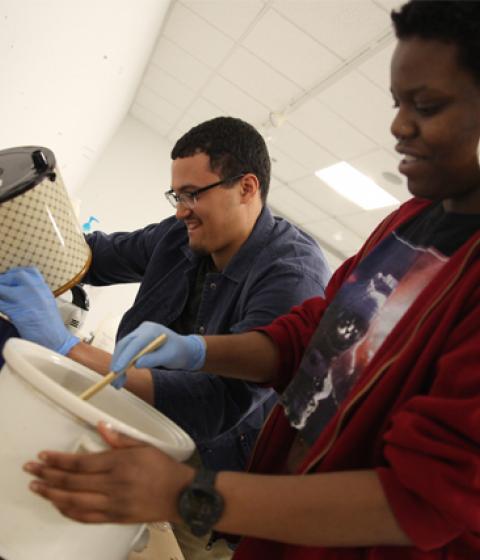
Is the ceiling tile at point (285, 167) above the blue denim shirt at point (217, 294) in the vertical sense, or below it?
above

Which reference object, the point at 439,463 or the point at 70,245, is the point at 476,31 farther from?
the point at 70,245

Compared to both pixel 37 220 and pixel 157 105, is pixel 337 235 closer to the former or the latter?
pixel 157 105

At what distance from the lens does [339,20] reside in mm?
2529


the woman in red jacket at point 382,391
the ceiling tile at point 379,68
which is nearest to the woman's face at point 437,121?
the woman in red jacket at point 382,391

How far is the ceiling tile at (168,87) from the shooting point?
13.9 ft

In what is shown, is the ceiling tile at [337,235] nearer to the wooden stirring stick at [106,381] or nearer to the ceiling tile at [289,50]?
the ceiling tile at [289,50]

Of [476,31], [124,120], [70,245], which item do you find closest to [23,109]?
[70,245]

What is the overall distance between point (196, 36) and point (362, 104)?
122 cm

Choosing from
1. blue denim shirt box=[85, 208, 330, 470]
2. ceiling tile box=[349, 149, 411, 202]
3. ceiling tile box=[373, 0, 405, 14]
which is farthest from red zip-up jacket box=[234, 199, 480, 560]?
ceiling tile box=[349, 149, 411, 202]

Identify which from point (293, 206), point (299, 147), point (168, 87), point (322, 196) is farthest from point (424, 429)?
point (293, 206)

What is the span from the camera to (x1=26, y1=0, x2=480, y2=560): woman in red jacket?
0.50 metres

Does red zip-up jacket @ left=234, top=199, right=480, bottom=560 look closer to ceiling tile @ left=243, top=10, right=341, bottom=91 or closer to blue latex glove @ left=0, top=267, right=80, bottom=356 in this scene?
blue latex glove @ left=0, top=267, right=80, bottom=356

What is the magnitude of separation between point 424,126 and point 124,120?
5.40 meters

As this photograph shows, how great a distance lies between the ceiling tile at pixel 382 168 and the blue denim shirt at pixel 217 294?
2.55 m
